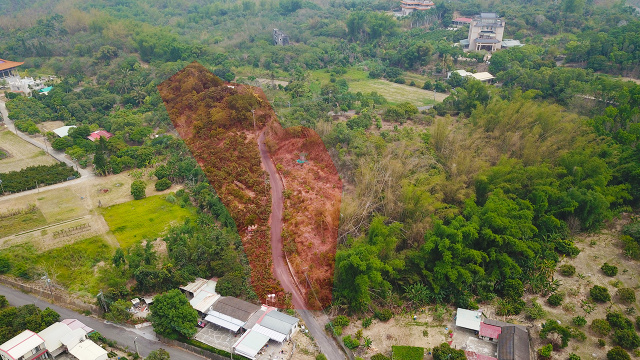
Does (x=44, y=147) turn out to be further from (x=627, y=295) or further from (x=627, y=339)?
(x=627, y=295)

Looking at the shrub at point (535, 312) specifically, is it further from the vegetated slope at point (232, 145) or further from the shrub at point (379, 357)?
the vegetated slope at point (232, 145)

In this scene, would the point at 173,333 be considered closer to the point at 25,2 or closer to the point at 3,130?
the point at 3,130

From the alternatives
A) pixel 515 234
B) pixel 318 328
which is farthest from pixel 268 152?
pixel 515 234

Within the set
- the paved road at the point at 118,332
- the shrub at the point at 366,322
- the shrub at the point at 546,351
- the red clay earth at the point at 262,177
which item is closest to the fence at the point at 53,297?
the paved road at the point at 118,332

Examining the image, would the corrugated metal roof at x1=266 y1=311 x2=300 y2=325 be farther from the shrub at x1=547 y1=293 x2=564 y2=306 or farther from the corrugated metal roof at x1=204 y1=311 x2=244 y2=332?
the shrub at x1=547 y1=293 x2=564 y2=306

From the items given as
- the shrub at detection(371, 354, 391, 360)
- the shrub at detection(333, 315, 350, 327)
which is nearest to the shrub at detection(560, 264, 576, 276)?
the shrub at detection(371, 354, 391, 360)

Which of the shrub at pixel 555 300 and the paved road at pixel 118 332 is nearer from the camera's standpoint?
the paved road at pixel 118 332
